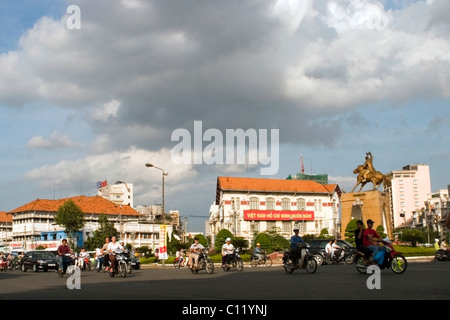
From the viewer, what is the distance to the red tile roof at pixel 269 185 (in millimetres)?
94250

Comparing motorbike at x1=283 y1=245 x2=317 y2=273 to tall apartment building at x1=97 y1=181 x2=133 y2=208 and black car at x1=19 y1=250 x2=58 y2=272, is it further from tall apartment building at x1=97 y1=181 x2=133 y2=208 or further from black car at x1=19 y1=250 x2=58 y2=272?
tall apartment building at x1=97 y1=181 x2=133 y2=208

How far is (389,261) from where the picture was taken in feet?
56.2

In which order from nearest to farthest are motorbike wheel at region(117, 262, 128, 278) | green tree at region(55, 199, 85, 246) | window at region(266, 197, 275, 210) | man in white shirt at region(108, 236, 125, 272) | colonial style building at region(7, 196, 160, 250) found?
man in white shirt at region(108, 236, 125, 272) < motorbike wheel at region(117, 262, 128, 278) < green tree at region(55, 199, 85, 246) < window at region(266, 197, 275, 210) < colonial style building at region(7, 196, 160, 250)

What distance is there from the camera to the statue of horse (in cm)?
5441

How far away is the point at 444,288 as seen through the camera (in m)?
12.0

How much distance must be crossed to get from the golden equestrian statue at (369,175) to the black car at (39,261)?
31.6 m

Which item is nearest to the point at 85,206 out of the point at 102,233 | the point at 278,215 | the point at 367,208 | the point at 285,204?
the point at 102,233

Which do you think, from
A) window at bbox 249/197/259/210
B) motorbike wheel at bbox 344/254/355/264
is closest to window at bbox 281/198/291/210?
window at bbox 249/197/259/210

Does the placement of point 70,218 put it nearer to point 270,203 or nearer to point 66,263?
point 270,203

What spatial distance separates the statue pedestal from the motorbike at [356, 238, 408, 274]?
3688 centimetres

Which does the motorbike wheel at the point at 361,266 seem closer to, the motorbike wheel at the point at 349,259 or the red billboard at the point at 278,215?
the motorbike wheel at the point at 349,259

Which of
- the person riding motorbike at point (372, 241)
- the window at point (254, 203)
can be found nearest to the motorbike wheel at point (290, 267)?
the person riding motorbike at point (372, 241)
